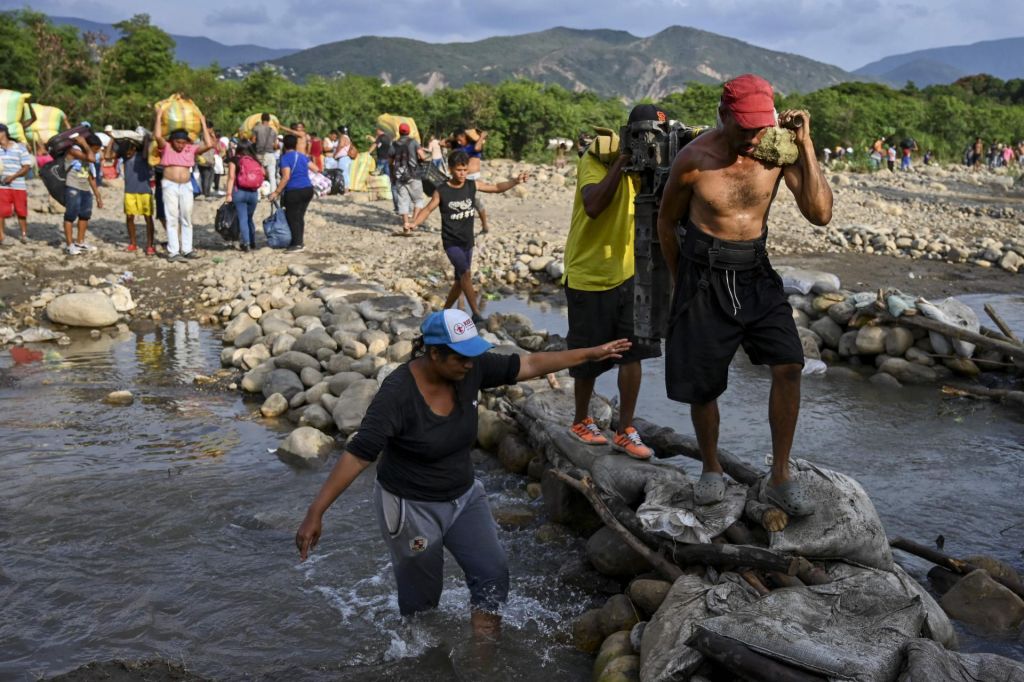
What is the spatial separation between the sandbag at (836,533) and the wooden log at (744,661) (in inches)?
32.5

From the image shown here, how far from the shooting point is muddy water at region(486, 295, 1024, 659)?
19.4 feet

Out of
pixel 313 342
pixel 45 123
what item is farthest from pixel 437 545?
pixel 45 123

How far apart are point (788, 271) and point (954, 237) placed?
915cm

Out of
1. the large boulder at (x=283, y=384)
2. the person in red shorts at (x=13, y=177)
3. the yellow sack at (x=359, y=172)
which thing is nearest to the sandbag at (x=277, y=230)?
the person in red shorts at (x=13, y=177)

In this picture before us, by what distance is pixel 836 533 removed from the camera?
171 inches

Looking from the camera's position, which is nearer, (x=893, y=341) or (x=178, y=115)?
(x=893, y=341)

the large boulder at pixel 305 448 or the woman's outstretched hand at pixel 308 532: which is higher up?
the woman's outstretched hand at pixel 308 532

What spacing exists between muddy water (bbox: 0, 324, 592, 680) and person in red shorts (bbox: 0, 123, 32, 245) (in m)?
6.29

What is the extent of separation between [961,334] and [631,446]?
5.16 meters

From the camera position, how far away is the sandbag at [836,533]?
4332mm

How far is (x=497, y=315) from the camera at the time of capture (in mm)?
11023

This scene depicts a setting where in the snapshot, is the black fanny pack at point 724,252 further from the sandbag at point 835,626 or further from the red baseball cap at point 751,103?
the sandbag at point 835,626

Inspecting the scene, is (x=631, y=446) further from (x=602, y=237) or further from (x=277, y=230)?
(x=277, y=230)

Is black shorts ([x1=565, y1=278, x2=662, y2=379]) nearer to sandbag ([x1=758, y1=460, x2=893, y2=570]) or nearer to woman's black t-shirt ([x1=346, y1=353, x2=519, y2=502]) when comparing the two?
woman's black t-shirt ([x1=346, y1=353, x2=519, y2=502])
